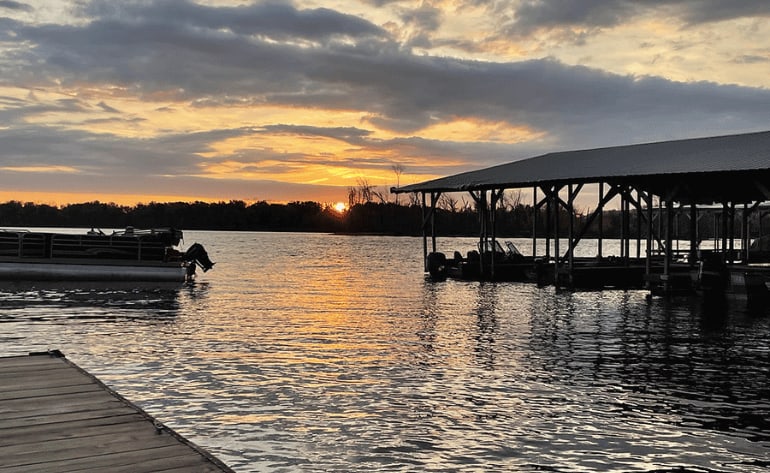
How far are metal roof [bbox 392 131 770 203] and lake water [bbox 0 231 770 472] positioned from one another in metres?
4.31

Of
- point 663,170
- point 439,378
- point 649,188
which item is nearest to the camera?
point 439,378

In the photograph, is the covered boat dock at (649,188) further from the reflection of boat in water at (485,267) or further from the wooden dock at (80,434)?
the wooden dock at (80,434)

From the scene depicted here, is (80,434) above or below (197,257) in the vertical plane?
below

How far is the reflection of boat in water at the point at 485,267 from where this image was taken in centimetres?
3469

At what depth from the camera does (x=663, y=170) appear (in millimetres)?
24734

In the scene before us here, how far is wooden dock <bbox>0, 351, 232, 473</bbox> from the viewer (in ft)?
16.2

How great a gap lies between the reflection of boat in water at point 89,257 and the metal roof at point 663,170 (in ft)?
39.4

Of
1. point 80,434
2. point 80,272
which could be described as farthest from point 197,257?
point 80,434

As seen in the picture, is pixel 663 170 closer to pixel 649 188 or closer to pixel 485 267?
pixel 649 188

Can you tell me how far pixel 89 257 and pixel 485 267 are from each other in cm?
1805

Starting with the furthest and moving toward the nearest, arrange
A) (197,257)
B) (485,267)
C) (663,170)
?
1. (485,267)
2. (197,257)
3. (663,170)

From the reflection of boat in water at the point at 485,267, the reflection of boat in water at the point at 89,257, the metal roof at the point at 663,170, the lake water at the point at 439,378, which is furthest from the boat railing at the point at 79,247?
the reflection of boat in water at the point at 485,267

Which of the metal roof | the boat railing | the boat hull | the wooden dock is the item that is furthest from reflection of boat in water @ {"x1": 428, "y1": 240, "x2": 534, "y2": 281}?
the wooden dock

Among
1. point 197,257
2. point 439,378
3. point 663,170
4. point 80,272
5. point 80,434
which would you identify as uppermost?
point 663,170
